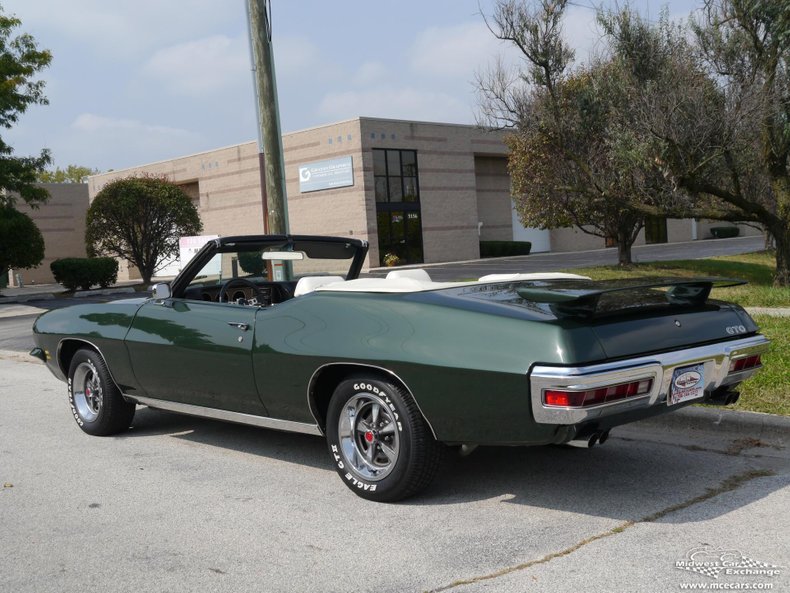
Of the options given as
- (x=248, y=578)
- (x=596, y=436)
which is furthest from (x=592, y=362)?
(x=248, y=578)

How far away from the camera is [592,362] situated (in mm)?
3906

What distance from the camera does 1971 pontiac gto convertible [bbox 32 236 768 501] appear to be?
3.97 m

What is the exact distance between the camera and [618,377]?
3.92 metres

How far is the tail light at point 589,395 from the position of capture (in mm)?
3809

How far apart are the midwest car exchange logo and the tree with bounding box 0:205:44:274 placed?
28412 mm

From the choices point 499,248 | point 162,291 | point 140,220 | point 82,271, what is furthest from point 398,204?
point 162,291

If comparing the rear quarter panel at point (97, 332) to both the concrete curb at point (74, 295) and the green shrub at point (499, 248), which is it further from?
the green shrub at point (499, 248)

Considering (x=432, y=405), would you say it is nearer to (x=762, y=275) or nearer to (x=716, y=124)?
(x=716, y=124)

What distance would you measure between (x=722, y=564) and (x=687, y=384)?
3.38 feet

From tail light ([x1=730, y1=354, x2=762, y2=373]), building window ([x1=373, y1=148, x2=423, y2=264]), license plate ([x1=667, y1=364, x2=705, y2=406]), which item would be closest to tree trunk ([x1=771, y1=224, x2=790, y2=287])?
tail light ([x1=730, y1=354, x2=762, y2=373])

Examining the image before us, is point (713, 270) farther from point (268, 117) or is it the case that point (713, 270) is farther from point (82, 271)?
point (82, 271)

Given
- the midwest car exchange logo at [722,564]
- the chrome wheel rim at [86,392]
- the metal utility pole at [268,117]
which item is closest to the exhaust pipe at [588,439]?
the midwest car exchange logo at [722,564]

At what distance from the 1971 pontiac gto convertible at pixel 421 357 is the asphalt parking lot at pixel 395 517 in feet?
1.21

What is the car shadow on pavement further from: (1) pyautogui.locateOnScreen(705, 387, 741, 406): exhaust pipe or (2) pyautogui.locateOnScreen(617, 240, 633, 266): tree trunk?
(2) pyautogui.locateOnScreen(617, 240, 633, 266): tree trunk
